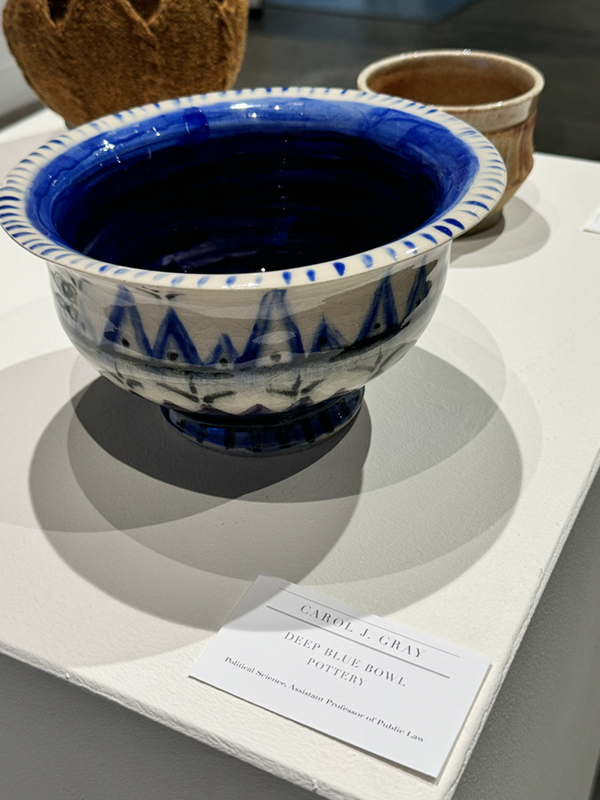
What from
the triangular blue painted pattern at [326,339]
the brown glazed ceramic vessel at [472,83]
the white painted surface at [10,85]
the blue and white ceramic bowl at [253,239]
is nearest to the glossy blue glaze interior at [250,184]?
the blue and white ceramic bowl at [253,239]

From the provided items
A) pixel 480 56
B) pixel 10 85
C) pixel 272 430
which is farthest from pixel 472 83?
pixel 10 85

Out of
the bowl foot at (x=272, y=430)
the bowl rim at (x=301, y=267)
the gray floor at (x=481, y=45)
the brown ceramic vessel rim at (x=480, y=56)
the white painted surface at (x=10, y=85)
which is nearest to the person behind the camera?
the bowl rim at (x=301, y=267)

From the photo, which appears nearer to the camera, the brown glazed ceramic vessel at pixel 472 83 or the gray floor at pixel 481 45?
the brown glazed ceramic vessel at pixel 472 83

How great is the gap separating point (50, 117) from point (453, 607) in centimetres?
97

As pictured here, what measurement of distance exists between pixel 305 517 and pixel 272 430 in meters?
0.06

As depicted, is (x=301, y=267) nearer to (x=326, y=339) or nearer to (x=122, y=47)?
(x=326, y=339)

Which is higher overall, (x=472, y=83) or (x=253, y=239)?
(x=472, y=83)

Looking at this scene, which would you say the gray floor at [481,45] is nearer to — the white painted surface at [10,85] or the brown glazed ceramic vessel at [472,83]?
the white painted surface at [10,85]

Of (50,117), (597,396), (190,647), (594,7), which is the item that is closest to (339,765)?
(190,647)

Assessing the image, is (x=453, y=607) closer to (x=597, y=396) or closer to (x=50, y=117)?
(x=597, y=396)

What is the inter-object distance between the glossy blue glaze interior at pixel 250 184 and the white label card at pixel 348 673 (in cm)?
25

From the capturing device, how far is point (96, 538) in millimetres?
516

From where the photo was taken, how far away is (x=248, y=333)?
409 millimetres

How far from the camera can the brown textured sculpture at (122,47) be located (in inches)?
30.5
